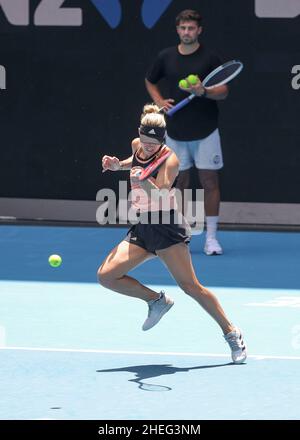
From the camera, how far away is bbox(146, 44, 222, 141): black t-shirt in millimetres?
13969

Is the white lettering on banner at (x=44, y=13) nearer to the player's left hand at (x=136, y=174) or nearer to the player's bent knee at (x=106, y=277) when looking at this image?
the player's left hand at (x=136, y=174)

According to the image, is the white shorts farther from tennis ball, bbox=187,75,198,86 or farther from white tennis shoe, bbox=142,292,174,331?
white tennis shoe, bbox=142,292,174,331

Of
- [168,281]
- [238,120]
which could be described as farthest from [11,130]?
[168,281]

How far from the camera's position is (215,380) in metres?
8.90

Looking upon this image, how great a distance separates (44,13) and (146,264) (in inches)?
149

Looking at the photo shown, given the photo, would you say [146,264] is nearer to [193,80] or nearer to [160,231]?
[193,80]

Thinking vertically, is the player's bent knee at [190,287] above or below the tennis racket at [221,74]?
below

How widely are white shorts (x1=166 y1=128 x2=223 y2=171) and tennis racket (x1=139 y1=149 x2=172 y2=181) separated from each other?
4.53 m

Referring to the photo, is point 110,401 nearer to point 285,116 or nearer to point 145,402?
point 145,402

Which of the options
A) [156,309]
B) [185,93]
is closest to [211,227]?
[185,93]

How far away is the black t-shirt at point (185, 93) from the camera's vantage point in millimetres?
13969

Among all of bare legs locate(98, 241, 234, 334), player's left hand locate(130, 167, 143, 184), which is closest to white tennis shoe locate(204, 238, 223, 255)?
bare legs locate(98, 241, 234, 334)

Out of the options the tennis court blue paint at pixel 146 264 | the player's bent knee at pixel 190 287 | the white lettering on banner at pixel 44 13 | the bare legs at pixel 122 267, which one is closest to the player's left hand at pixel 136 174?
the bare legs at pixel 122 267

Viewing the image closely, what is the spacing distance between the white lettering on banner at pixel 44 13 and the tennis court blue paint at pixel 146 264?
235cm
